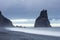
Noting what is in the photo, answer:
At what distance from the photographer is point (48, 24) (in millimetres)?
145000

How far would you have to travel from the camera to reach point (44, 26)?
500ft

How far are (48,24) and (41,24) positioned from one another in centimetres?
749

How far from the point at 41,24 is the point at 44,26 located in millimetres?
2069

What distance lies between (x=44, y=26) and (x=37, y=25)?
4.61m

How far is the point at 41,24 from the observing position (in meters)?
152

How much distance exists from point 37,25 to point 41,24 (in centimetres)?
289

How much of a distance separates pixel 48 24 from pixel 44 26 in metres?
7.76

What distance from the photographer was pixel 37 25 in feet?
492
